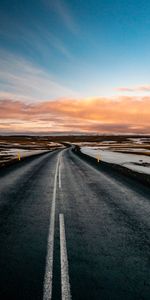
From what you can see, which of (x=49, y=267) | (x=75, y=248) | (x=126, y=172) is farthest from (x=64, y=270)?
(x=126, y=172)

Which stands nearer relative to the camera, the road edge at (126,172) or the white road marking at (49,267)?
the white road marking at (49,267)

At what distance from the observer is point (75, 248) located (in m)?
5.68

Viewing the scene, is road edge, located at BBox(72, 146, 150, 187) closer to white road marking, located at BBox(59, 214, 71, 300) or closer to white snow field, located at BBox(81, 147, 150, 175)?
white snow field, located at BBox(81, 147, 150, 175)

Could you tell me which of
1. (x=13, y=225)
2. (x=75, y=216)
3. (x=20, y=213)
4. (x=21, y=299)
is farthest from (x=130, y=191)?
(x=21, y=299)

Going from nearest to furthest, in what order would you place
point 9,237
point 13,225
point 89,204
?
point 9,237, point 13,225, point 89,204

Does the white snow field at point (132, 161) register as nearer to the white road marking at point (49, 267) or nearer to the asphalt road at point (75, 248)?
the asphalt road at point (75, 248)

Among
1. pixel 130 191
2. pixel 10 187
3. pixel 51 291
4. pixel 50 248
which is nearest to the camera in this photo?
pixel 51 291

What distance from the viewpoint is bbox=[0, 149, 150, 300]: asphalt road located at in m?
4.07

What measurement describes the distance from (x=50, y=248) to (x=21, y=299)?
1.96m

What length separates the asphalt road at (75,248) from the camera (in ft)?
13.3

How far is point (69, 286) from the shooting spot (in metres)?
4.13

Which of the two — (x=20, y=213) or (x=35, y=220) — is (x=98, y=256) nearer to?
(x=35, y=220)

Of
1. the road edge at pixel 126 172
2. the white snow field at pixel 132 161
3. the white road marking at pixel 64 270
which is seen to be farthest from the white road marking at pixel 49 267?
the white snow field at pixel 132 161

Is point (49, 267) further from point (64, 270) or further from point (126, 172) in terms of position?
point (126, 172)
